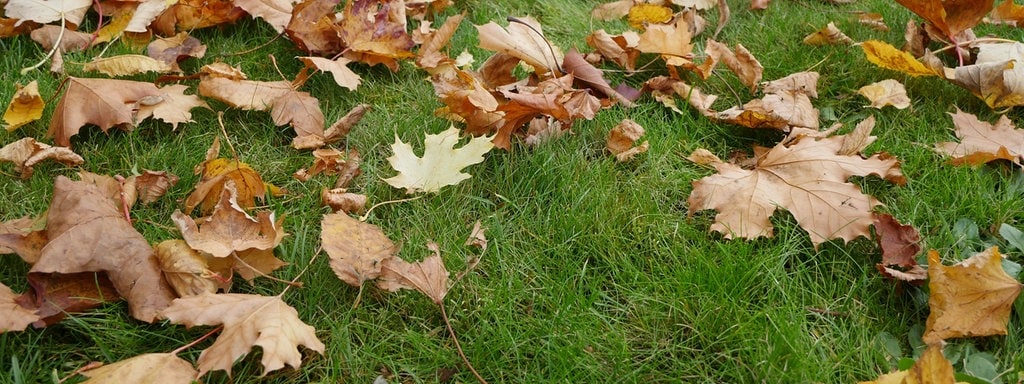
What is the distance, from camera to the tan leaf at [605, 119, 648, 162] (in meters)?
1.97

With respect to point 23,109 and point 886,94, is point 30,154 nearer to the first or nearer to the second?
point 23,109

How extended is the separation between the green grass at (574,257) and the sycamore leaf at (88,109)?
0.19ft

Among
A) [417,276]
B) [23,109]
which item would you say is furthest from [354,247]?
[23,109]

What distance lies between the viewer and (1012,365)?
55.5 inches

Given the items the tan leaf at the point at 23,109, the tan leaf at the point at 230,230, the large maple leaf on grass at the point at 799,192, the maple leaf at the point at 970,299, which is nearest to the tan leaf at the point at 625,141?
the large maple leaf on grass at the point at 799,192

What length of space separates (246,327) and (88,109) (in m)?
0.87

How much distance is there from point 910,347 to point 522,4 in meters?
1.78

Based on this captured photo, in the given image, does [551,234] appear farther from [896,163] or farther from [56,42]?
[56,42]

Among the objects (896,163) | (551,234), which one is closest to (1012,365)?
(896,163)

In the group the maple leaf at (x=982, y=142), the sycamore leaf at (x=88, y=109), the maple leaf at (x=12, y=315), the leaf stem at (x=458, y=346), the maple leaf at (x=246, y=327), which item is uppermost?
the sycamore leaf at (x=88, y=109)

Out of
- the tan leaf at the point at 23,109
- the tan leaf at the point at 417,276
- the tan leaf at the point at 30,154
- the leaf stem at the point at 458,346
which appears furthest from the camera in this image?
the tan leaf at the point at 23,109

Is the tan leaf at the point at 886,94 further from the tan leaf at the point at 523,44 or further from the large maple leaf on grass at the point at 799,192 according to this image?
the tan leaf at the point at 523,44

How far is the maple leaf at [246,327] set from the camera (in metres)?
1.33

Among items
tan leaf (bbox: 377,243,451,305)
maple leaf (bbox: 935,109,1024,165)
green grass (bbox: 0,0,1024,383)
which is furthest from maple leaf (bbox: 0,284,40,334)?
maple leaf (bbox: 935,109,1024,165)
